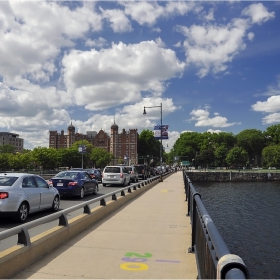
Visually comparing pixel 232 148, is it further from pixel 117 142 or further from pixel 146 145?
pixel 117 142

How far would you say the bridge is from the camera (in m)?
4.47

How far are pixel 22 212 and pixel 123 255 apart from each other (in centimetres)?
475

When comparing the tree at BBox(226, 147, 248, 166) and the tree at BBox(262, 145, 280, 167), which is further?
the tree at BBox(226, 147, 248, 166)

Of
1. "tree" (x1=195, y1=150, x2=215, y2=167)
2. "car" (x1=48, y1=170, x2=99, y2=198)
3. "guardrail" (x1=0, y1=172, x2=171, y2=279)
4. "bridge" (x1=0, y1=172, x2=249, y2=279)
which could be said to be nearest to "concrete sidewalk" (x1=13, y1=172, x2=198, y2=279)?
"bridge" (x1=0, y1=172, x2=249, y2=279)

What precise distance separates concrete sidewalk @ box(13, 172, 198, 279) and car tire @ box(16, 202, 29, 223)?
233cm

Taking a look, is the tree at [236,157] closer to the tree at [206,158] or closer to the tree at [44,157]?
the tree at [206,158]

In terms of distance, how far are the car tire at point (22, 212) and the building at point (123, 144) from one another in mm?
167726

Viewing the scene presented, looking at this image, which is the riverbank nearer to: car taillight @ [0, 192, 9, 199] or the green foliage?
the green foliage

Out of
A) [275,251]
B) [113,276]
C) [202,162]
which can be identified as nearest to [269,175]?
[202,162]

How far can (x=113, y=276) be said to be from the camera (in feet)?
17.5

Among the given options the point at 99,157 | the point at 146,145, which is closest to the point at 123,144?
the point at 146,145

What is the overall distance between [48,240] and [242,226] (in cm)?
2210

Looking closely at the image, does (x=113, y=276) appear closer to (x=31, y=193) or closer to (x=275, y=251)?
(x=31, y=193)

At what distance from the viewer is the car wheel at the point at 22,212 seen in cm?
985
